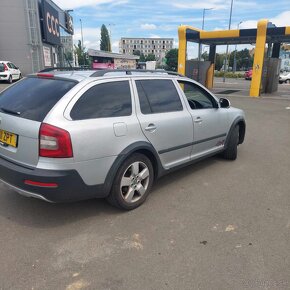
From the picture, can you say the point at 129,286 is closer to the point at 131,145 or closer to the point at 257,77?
the point at 131,145

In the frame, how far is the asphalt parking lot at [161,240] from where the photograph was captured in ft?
8.19

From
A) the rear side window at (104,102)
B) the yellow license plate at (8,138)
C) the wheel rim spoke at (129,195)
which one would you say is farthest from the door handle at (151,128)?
the yellow license plate at (8,138)

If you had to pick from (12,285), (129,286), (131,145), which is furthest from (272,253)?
(12,285)

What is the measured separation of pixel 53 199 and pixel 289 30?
54.1 feet

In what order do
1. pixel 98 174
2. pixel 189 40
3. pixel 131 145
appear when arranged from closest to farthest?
pixel 98 174, pixel 131 145, pixel 189 40

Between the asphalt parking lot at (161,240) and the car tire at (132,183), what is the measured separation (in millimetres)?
136

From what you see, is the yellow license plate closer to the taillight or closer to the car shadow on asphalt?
the taillight

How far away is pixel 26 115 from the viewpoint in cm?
311

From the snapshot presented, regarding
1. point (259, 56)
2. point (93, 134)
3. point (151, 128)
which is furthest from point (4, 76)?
point (93, 134)

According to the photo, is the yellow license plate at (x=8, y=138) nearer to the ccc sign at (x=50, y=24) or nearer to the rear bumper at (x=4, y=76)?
the rear bumper at (x=4, y=76)

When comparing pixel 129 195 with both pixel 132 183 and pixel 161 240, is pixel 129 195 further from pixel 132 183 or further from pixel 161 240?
pixel 161 240

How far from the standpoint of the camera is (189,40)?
784 inches

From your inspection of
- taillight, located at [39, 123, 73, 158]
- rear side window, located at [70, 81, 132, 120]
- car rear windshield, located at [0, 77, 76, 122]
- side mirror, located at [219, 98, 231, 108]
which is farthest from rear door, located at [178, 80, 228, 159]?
taillight, located at [39, 123, 73, 158]

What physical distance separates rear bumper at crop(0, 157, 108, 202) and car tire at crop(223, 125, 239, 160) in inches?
120
